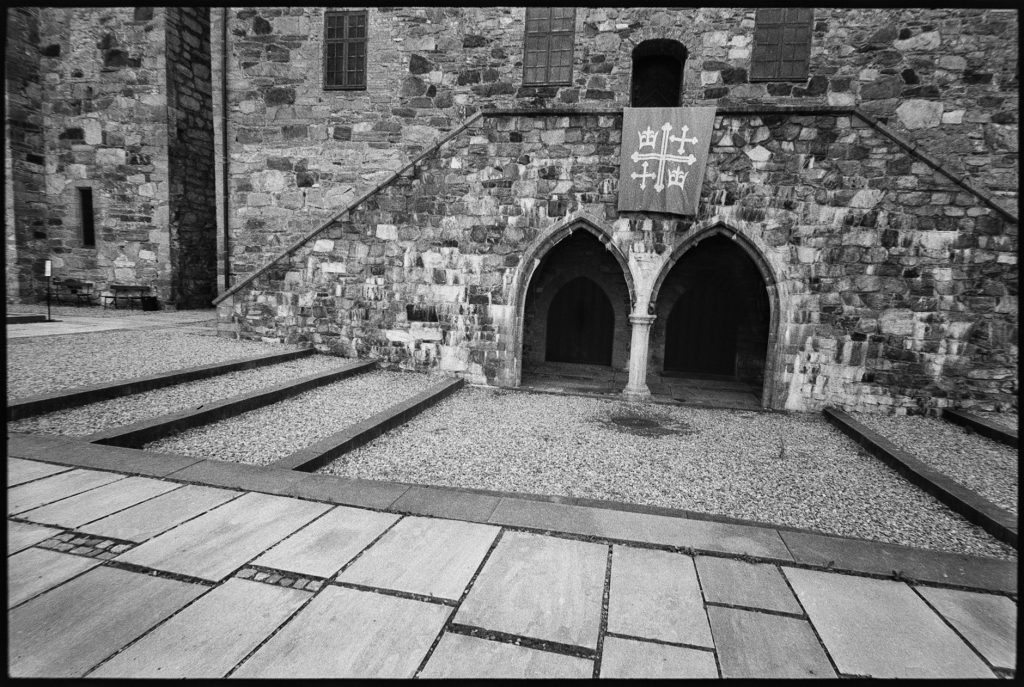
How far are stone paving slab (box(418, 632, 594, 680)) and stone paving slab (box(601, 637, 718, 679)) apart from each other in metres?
0.12

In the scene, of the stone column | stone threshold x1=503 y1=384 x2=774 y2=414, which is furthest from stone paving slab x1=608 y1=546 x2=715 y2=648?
the stone column

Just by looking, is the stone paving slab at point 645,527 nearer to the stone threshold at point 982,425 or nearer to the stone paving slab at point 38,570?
the stone paving slab at point 38,570

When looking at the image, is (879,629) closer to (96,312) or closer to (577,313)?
(577,313)

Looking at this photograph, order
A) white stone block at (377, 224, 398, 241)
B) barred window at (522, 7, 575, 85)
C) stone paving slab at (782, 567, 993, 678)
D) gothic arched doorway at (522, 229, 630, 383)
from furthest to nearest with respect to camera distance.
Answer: gothic arched doorway at (522, 229, 630, 383) → barred window at (522, 7, 575, 85) → white stone block at (377, 224, 398, 241) → stone paving slab at (782, 567, 993, 678)

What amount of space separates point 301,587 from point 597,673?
61.5 inches

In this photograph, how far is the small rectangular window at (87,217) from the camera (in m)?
14.2

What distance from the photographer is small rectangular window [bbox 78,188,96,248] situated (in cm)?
1419

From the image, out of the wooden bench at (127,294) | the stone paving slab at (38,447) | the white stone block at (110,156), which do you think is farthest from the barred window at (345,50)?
the stone paving slab at (38,447)

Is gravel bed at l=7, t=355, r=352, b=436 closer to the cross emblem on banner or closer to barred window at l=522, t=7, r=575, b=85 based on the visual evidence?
the cross emblem on banner

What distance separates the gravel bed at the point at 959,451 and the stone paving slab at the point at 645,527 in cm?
283

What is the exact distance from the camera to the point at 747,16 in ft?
33.3

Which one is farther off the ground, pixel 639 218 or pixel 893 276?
pixel 639 218

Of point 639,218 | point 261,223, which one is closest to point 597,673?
point 639,218

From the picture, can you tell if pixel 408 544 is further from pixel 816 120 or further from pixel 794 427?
pixel 816 120
